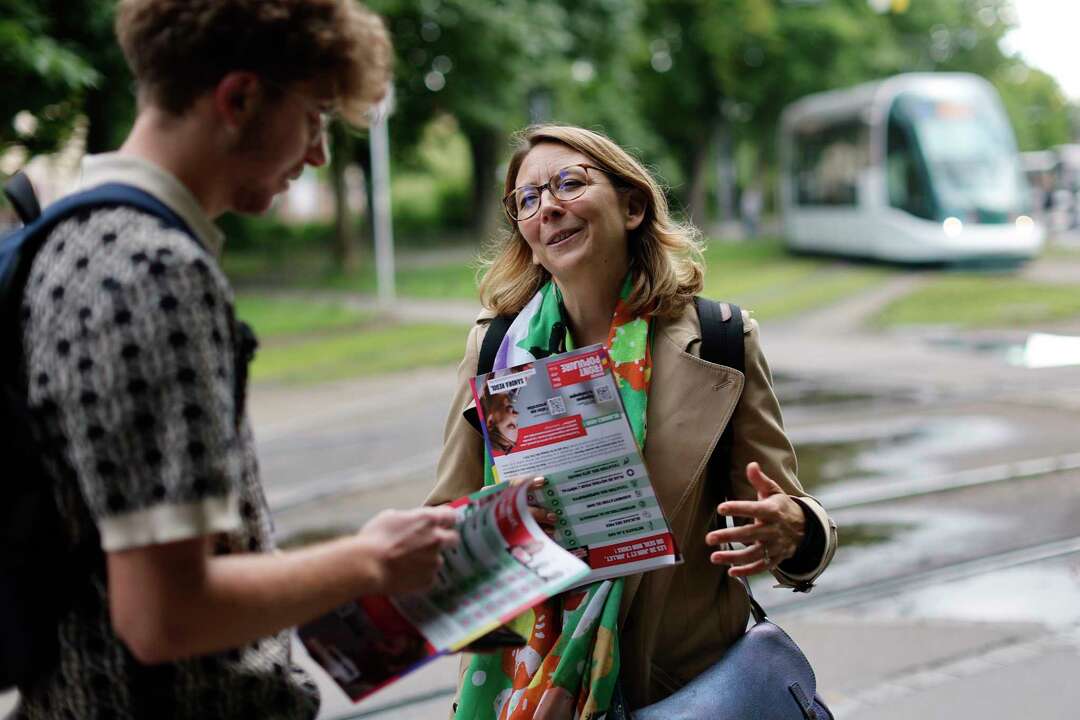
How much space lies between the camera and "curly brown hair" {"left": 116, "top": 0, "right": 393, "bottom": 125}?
1313mm

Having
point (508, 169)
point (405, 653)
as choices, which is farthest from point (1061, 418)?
point (405, 653)

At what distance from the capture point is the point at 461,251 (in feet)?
112

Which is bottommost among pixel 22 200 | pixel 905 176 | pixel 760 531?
pixel 905 176

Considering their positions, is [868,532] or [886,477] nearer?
[868,532]

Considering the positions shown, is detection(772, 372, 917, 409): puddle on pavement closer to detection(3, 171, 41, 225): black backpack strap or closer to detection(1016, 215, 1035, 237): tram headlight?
detection(3, 171, 41, 225): black backpack strap

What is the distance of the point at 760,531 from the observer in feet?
6.69

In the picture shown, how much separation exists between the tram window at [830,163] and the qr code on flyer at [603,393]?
2285 centimetres

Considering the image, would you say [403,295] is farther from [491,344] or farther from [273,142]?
[273,142]

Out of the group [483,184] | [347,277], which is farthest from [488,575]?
[483,184]

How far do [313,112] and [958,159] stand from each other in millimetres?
22274

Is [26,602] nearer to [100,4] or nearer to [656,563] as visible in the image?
[656,563]

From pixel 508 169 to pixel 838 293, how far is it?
60.7 ft

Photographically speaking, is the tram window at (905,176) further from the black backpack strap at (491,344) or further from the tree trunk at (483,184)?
the black backpack strap at (491,344)

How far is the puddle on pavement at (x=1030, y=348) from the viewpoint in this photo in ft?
39.8
